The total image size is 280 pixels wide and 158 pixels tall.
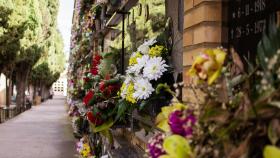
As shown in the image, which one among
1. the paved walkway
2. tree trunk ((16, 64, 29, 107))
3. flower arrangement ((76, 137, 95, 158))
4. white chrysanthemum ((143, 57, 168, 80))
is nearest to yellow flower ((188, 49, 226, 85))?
white chrysanthemum ((143, 57, 168, 80))

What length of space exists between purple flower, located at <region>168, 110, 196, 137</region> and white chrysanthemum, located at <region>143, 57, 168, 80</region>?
6.17ft

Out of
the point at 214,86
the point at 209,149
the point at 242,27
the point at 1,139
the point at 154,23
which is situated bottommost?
the point at 1,139

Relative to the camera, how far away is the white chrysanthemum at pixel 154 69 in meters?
3.62

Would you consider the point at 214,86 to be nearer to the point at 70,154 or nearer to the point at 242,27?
the point at 242,27

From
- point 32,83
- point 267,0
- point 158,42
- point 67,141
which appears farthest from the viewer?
point 32,83

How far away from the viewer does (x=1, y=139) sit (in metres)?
15.5

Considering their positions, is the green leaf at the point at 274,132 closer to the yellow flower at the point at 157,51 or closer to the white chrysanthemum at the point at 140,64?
the white chrysanthemum at the point at 140,64

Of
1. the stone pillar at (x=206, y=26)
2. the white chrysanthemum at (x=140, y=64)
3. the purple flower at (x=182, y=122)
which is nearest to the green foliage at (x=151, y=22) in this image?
the white chrysanthemum at (x=140, y=64)

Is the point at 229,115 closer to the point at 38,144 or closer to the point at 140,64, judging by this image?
the point at 140,64

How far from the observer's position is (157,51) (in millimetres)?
4141

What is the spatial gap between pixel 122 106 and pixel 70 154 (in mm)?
7509

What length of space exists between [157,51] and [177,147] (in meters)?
2.55

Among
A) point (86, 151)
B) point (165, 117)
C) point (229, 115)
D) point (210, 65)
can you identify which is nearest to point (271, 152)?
point (229, 115)

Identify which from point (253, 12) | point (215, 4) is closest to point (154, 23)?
point (215, 4)
